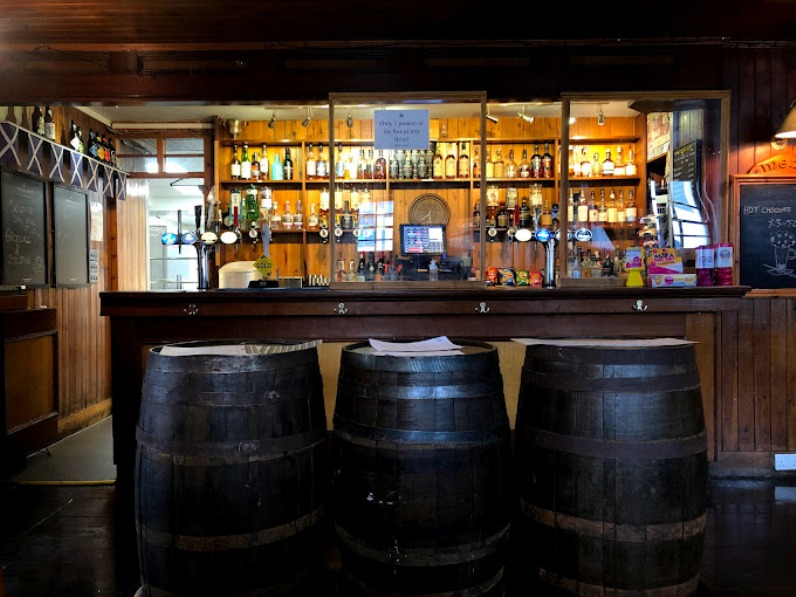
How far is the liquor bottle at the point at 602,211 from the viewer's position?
5206mm

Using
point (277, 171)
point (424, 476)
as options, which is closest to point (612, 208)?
point (277, 171)

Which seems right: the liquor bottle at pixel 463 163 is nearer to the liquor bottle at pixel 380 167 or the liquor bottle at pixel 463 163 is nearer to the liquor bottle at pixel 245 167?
the liquor bottle at pixel 380 167

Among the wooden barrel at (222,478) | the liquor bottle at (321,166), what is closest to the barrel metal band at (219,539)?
the wooden barrel at (222,478)

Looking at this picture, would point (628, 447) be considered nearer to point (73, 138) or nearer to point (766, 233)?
point (766, 233)

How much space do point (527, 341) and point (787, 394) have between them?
2.71 meters

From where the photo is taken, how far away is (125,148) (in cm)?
617

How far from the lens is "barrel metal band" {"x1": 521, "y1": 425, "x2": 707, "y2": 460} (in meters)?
1.55

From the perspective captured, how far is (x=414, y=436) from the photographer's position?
1.56 m

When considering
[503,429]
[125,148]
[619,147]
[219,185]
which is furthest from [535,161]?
[503,429]

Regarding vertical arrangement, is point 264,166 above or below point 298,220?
above

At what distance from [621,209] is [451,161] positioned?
178cm

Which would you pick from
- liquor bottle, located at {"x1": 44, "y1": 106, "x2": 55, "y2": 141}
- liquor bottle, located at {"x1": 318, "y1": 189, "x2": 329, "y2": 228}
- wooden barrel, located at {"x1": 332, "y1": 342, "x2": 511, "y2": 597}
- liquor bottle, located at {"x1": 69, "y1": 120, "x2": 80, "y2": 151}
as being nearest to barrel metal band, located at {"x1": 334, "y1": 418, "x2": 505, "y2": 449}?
wooden barrel, located at {"x1": 332, "y1": 342, "x2": 511, "y2": 597}

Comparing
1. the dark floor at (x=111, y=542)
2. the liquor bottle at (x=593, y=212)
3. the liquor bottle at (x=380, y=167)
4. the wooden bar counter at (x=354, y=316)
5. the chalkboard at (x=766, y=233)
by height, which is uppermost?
the liquor bottle at (x=380, y=167)

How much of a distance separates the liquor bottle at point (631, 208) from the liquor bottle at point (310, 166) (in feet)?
10.3
